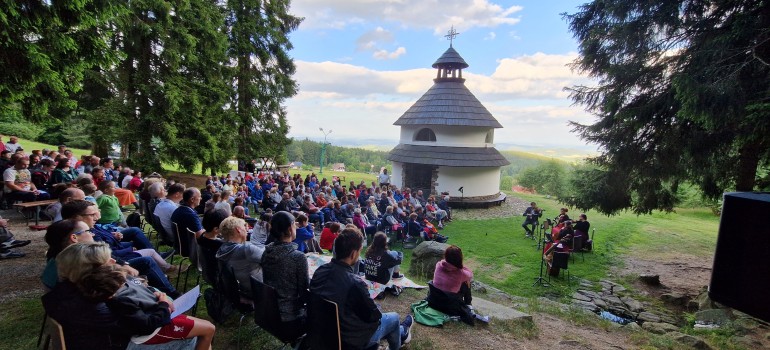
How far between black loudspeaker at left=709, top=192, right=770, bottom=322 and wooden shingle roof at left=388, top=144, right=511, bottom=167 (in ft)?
53.0

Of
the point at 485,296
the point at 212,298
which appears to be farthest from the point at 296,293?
the point at 485,296

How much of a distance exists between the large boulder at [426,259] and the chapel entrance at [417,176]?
12419 millimetres

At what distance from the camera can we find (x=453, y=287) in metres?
4.77

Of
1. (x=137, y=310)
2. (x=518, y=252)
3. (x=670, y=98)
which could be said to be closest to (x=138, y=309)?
(x=137, y=310)

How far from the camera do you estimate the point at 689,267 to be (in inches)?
442

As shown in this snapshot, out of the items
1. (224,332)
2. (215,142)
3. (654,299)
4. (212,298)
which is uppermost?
(215,142)

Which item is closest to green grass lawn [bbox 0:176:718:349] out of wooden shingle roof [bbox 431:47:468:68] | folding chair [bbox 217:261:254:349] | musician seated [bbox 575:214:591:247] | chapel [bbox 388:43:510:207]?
folding chair [bbox 217:261:254:349]

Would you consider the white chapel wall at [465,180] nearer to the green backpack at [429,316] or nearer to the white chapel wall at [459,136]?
the white chapel wall at [459,136]

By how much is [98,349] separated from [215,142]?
1435 cm

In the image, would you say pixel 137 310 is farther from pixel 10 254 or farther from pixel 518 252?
pixel 518 252

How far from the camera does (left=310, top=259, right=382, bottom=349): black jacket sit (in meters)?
3.03

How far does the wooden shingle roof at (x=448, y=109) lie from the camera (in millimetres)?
19953

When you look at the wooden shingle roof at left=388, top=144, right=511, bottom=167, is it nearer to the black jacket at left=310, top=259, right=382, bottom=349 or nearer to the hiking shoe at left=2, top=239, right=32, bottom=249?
the hiking shoe at left=2, top=239, right=32, bottom=249

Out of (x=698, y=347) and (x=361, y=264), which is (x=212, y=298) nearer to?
(x=361, y=264)
